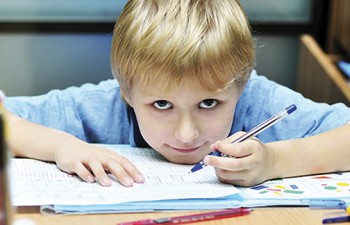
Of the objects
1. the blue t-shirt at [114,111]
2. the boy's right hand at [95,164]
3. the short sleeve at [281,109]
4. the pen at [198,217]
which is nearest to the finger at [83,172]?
the boy's right hand at [95,164]

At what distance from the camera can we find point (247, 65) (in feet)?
3.13

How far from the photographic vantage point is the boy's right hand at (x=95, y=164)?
2.68ft

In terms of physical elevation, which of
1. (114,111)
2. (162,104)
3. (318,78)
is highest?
(162,104)

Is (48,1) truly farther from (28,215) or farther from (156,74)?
(28,215)

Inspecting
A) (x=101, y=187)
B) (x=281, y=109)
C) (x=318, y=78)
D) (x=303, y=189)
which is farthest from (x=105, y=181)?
(x=318, y=78)

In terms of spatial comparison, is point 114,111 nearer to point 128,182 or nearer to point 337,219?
point 128,182

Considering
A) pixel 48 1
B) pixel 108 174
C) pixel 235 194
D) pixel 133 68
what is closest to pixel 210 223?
pixel 235 194

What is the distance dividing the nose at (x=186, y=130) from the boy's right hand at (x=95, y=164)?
0.09m

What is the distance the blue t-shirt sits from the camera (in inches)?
43.1

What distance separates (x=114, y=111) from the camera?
1.14 metres

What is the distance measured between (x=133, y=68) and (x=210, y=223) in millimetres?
293

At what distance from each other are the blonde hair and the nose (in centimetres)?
5

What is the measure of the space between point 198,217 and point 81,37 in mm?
1104

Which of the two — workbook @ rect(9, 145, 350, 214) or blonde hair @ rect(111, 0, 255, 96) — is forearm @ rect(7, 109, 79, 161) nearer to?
workbook @ rect(9, 145, 350, 214)
